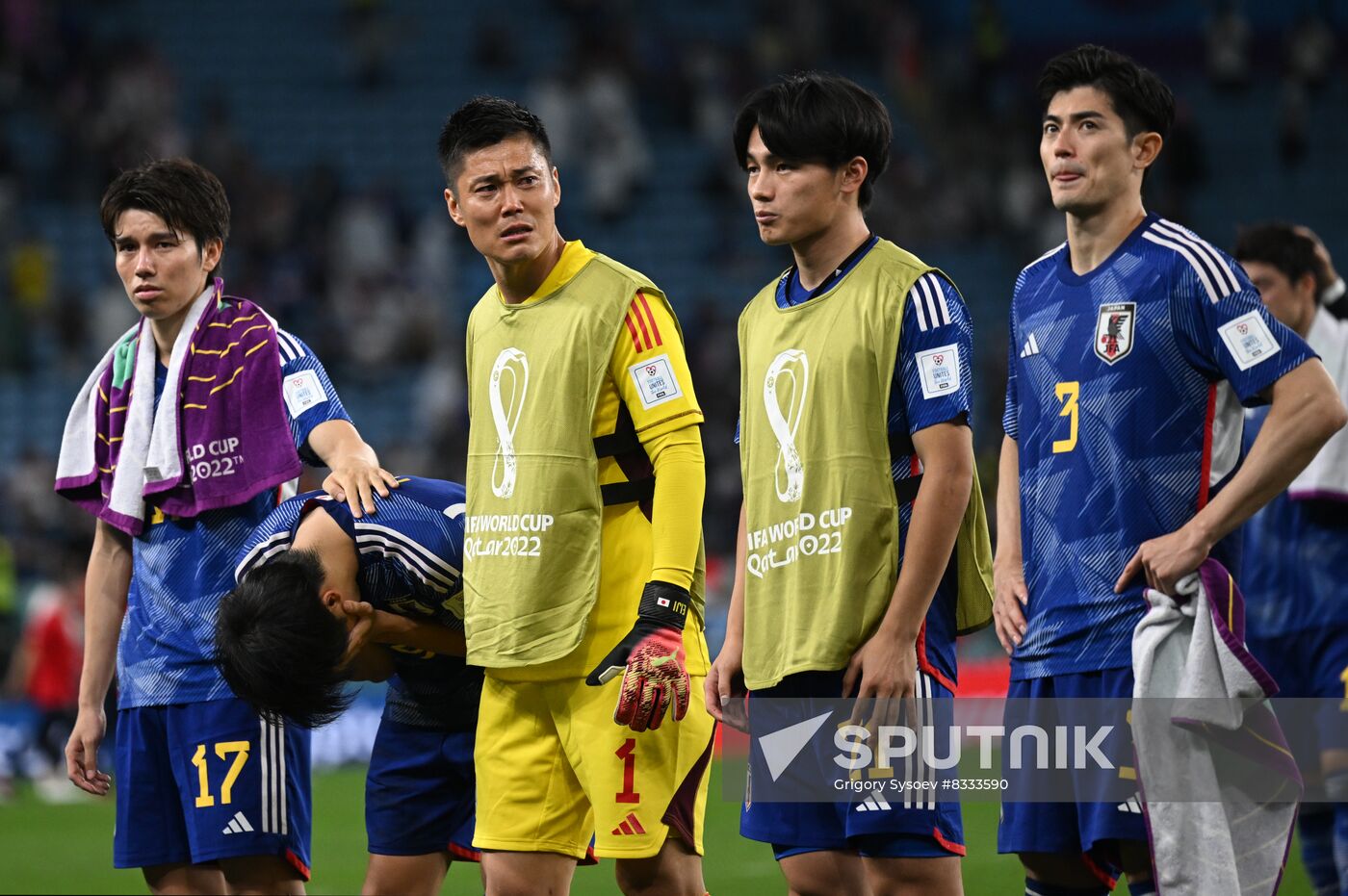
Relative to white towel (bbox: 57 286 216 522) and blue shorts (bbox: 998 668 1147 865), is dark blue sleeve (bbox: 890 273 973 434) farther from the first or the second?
white towel (bbox: 57 286 216 522)

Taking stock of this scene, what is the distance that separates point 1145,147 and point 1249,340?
1.95 feet

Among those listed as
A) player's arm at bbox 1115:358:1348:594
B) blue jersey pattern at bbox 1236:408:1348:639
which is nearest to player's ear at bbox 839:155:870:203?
player's arm at bbox 1115:358:1348:594

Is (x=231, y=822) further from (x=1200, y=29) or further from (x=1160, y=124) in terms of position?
(x=1200, y=29)

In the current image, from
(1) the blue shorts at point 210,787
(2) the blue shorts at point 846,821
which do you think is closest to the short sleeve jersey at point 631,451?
(2) the blue shorts at point 846,821

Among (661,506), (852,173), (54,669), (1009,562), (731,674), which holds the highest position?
(852,173)

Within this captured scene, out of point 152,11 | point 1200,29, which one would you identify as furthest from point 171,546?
point 1200,29

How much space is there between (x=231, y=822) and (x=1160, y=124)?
2.92 metres

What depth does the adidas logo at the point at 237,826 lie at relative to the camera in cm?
465

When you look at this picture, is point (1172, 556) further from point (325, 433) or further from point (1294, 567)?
point (1294, 567)

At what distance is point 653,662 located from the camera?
403 centimetres

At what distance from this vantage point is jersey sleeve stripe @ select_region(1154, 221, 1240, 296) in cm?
386

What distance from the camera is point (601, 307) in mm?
4391

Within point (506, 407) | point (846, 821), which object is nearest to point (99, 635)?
point (506, 407)

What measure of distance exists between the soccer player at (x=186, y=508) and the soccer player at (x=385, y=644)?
14cm
